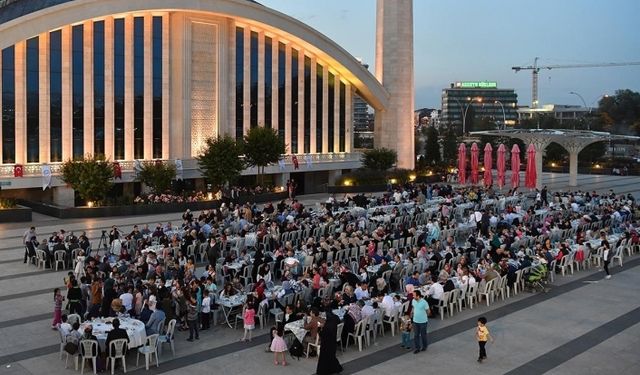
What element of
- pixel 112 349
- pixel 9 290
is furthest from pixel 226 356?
pixel 9 290

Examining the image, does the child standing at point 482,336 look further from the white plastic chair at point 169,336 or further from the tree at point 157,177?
the tree at point 157,177

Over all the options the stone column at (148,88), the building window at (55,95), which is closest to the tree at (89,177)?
the building window at (55,95)

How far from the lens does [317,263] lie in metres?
20.4

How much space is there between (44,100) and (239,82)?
46.2ft

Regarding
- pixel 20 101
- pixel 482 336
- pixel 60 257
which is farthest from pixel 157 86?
pixel 482 336

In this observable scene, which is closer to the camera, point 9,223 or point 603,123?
point 9,223

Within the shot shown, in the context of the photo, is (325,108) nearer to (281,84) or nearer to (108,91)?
(281,84)

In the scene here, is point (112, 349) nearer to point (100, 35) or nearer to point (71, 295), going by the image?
point (71, 295)

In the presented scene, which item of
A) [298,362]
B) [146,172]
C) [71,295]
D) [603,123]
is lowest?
[298,362]

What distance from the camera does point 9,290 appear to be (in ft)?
63.9

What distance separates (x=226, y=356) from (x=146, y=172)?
26.1 m

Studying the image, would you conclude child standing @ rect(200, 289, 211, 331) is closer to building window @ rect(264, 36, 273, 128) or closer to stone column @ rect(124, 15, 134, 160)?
stone column @ rect(124, 15, 134, 160)

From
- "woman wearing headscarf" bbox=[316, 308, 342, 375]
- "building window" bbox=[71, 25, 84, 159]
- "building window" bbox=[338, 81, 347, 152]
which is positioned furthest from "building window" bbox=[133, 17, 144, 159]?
"woman wearing headscarf" bbox=[316, 308, 342, 375]

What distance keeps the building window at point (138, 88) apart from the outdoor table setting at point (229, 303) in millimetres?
29776
